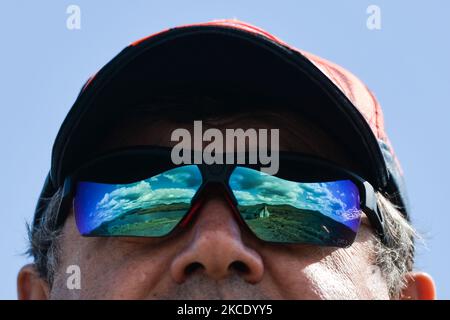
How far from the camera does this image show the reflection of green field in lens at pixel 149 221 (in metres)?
3.04

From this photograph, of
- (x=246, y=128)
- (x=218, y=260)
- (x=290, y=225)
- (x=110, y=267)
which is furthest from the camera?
(x=246, y=128)

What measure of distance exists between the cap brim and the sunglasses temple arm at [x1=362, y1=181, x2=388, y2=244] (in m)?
0.07

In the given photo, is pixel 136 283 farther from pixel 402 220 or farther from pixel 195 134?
pixel 402 220

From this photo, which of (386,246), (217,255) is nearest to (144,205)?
(217,255)

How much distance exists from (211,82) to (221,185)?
439mm

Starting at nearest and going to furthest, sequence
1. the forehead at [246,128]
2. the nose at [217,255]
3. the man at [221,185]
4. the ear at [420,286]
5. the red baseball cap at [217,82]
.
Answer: the nose at [217,255] < the man at [221,185] < the red baseball cap at [217,82] < the forehead at [246,128] < the ear at [420,286]

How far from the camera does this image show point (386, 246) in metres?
3.36

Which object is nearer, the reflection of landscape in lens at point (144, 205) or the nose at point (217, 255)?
the nose at point (217, 255)

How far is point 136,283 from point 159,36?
800 mm

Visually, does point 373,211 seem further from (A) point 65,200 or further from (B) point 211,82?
(A) point 65,200

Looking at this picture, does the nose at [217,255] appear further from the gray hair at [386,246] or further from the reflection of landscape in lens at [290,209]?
the gray hair at [386,246]

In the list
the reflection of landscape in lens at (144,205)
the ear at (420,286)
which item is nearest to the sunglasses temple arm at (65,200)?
the reflection of landscape in lens at (144,205)

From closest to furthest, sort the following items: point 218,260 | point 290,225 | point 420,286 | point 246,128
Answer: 1. point 218,260
2. point 290,225
3. point 246,128
4. point 420,286
